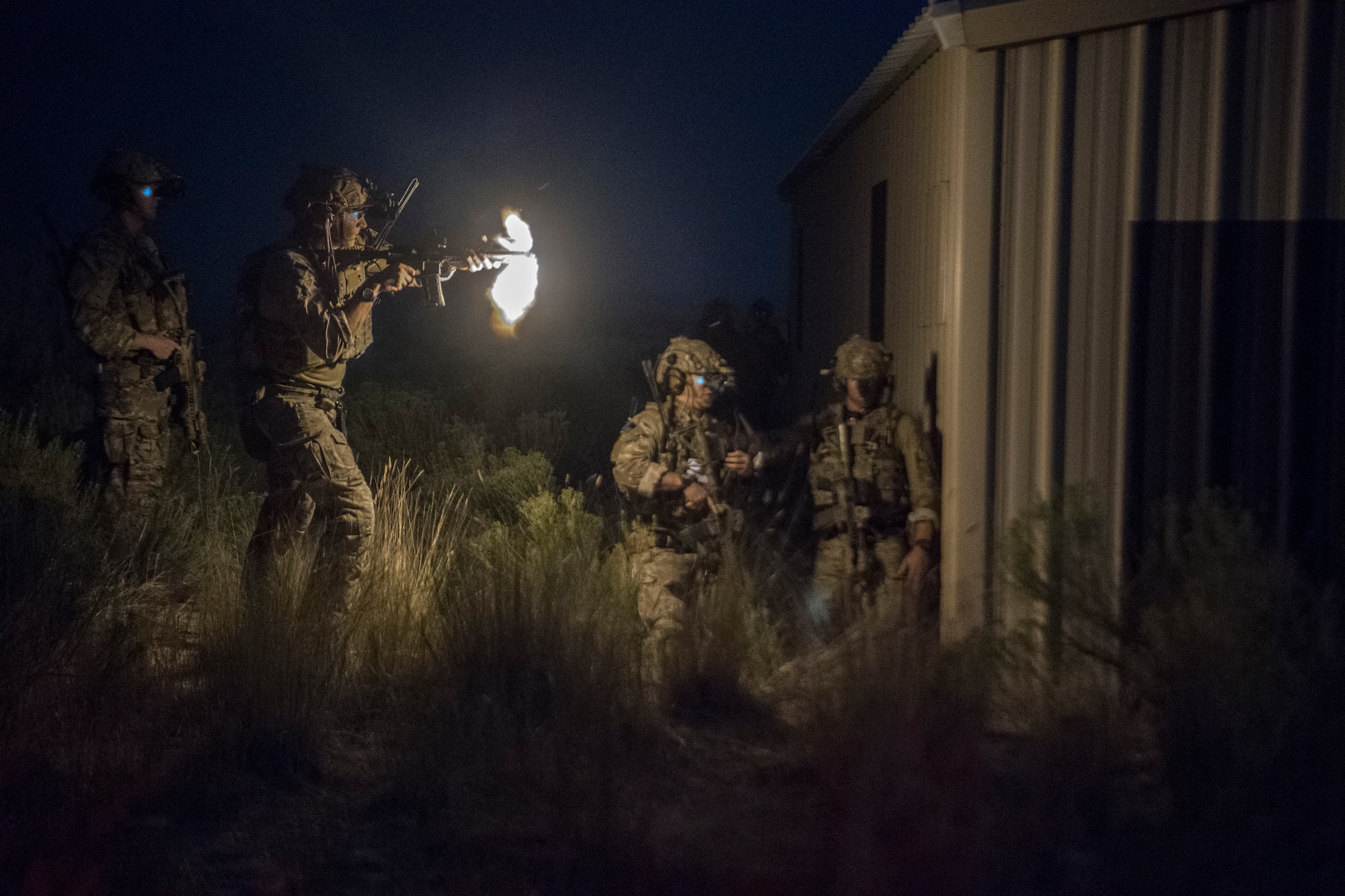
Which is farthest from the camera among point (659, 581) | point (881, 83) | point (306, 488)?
point (881, 83)

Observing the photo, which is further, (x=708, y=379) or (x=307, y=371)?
(x=708, y=379)

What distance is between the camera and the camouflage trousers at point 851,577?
5906 millimetres

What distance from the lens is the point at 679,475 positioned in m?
6.19

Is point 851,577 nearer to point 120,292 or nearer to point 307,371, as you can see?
point 307,371

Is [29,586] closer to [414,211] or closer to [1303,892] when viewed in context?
[1303,892]

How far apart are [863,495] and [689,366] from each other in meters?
1.09

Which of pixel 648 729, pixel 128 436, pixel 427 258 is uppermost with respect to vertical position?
pixel 427 258

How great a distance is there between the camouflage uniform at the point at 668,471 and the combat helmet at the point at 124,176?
283 centimetres

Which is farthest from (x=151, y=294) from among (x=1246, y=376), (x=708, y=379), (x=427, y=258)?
(x=1246, y=376)

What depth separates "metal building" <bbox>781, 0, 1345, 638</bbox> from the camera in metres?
4.82

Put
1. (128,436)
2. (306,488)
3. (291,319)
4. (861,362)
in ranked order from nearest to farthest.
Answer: (291,319) < (306,488) < (861,362) < (128,436)

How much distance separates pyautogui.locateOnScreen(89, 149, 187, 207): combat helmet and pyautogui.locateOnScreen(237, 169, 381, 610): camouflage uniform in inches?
44.0

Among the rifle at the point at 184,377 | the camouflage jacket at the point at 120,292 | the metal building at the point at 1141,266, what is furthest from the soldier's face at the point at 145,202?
the metal building at the point at 1141,266

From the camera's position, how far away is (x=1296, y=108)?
4785 mm
